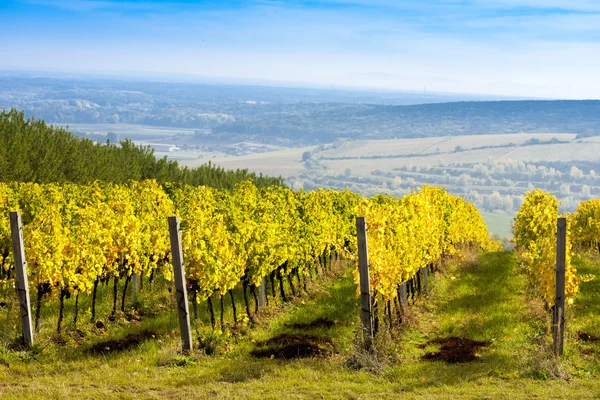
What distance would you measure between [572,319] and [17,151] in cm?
4609

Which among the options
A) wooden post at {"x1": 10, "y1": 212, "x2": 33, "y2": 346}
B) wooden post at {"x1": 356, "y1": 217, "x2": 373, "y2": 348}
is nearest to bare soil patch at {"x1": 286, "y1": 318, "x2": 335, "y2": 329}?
wooden post at {"x1": 356, "y1": 217, "x2": 373, "y2": 348}

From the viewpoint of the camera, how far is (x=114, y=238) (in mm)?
15047

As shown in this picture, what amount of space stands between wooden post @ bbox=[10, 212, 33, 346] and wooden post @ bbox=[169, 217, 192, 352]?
292 cm

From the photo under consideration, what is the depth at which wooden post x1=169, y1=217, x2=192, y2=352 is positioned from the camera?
37.3ft

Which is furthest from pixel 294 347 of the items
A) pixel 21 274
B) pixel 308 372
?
pixel 21 274

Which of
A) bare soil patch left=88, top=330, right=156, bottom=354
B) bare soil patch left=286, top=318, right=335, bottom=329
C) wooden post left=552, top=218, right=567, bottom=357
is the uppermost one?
wooden post left=552, top=218, right=567, bottom=357

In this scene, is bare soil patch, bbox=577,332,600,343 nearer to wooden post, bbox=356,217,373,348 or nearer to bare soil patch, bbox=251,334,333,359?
wooden post, bbox=356,217,373,348

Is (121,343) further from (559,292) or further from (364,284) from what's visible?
(559,292)

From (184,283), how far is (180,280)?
119 millimetres

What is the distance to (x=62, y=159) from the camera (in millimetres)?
54875

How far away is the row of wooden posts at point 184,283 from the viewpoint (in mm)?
11234

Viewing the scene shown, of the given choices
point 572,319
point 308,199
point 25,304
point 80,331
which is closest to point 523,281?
point 572,319

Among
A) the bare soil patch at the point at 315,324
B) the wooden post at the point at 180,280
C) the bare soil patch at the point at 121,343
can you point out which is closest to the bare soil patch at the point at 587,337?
the bare soil patch at the point at 315,324

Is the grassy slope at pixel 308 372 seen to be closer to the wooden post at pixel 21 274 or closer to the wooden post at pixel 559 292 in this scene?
the wooden post at pixel 559 292
